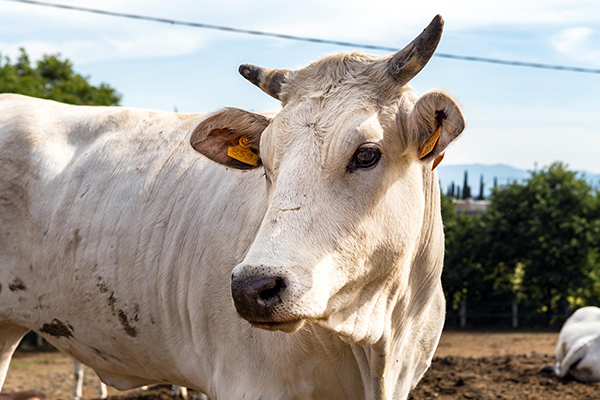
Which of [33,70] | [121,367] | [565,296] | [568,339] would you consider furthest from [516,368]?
[33,70]

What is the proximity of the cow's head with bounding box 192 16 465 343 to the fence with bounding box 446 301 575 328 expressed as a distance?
17.1 m

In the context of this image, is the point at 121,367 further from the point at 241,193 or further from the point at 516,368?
the point at 516,368

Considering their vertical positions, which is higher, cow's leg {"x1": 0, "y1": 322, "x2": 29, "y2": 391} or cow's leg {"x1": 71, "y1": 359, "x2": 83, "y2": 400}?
cow's leg {"x1": 0, "y1": 322, "x2": 29, "y2": 391}

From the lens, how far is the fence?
19062 mm

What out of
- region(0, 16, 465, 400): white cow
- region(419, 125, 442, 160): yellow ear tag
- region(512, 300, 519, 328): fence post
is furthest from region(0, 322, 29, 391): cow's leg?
region(512, 300, 519, 328): fence post

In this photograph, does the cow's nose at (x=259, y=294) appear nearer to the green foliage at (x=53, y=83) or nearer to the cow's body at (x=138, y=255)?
the cow's body at (x=138, y=255)

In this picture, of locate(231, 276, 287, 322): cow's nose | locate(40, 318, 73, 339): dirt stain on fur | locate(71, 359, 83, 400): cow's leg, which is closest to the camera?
locate(231, 276, 287, 322): cow's nose

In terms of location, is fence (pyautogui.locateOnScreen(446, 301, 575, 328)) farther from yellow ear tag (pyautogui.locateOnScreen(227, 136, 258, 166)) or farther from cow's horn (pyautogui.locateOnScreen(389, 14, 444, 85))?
cow's horn (pyautogui.locateOnScreen(389, 14, 444, 85))

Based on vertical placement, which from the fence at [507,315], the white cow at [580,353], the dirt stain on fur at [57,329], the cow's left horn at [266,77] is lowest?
the fence at [507,315]

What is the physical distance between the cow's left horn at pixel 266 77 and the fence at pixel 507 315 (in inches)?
681

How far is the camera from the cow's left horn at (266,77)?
125 inches

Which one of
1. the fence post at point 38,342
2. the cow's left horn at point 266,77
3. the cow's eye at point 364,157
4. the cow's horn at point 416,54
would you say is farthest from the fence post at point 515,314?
the cow's eye at point 364,157

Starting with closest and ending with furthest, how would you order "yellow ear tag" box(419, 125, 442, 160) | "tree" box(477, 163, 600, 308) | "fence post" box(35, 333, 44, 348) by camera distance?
"yellow ear tag" box(419, 125, 442, 160) < "fence post" box(35, 333, 44, 348) < "tree" box(477, 163, 600, 308)

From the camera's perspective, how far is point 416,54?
2930mm
